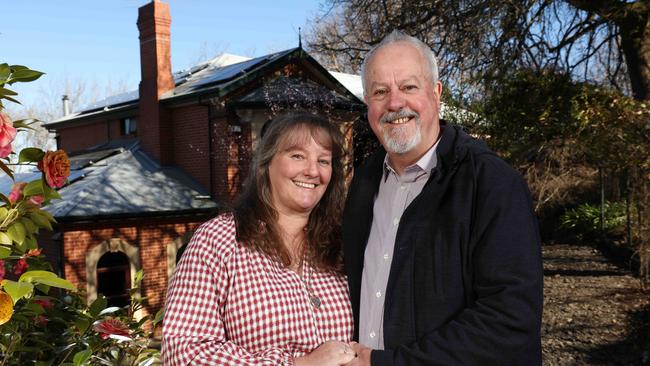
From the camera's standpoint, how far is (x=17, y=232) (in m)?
2.17

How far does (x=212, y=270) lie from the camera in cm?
230

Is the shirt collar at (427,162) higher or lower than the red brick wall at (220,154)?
lower

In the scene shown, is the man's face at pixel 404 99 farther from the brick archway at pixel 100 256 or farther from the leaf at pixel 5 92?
the brick archway at pixel 100 256

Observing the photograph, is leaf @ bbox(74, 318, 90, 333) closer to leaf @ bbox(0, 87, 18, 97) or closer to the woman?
the woman

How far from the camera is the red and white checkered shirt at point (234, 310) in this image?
7.23ft

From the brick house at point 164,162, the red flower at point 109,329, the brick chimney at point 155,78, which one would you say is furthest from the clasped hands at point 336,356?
the brick chimney at point 155,78

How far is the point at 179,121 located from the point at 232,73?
229 cm

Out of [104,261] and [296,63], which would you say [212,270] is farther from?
[296,63]

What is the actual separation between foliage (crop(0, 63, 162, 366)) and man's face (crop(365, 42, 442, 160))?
134cm

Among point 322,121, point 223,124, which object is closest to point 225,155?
point 223,124

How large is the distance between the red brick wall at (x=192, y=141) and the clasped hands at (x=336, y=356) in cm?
1405

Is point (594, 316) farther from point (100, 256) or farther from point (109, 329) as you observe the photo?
point (100, 256)

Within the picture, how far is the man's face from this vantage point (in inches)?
98.3

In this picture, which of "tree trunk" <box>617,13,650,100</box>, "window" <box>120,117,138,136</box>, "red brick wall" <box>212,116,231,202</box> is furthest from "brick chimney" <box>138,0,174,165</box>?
"tree trunk" <box>617,13,650,100</box>
